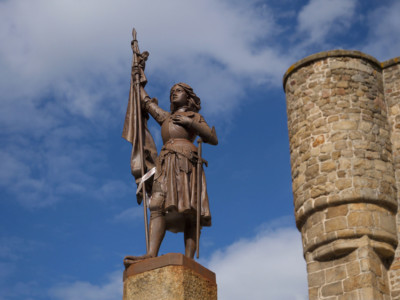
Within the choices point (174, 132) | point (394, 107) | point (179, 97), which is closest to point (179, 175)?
point (174, 132)

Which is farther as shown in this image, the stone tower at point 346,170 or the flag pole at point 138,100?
the stone tower at point 346,170

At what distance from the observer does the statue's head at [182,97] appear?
9469 millimetres

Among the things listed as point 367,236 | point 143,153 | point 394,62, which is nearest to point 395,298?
point 367,236

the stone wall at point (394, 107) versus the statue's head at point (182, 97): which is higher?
the stone wall at point (394, 107)

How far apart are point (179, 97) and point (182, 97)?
0.04m

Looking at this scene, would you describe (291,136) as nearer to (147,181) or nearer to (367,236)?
(367,236)

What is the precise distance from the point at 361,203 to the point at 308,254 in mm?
1261

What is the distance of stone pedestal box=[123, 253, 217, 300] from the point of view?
782 centimetres

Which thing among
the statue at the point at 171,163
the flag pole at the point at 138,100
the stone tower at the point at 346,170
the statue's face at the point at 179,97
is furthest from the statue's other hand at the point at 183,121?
the stone tower at the point at 346,170

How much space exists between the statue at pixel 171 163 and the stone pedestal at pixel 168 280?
226mm

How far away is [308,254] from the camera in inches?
505

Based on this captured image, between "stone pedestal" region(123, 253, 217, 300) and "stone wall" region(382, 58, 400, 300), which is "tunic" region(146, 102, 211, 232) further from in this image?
"stone wall" region(382, 58, 400, 300)

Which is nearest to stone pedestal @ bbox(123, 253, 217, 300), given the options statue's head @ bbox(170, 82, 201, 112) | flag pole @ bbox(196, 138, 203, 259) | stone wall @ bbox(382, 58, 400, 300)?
flag pole @ bbox(196, 138, 203, 259)

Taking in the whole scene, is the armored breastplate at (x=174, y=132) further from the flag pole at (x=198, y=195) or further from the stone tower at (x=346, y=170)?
the stone tower at (x=346, y=170)
